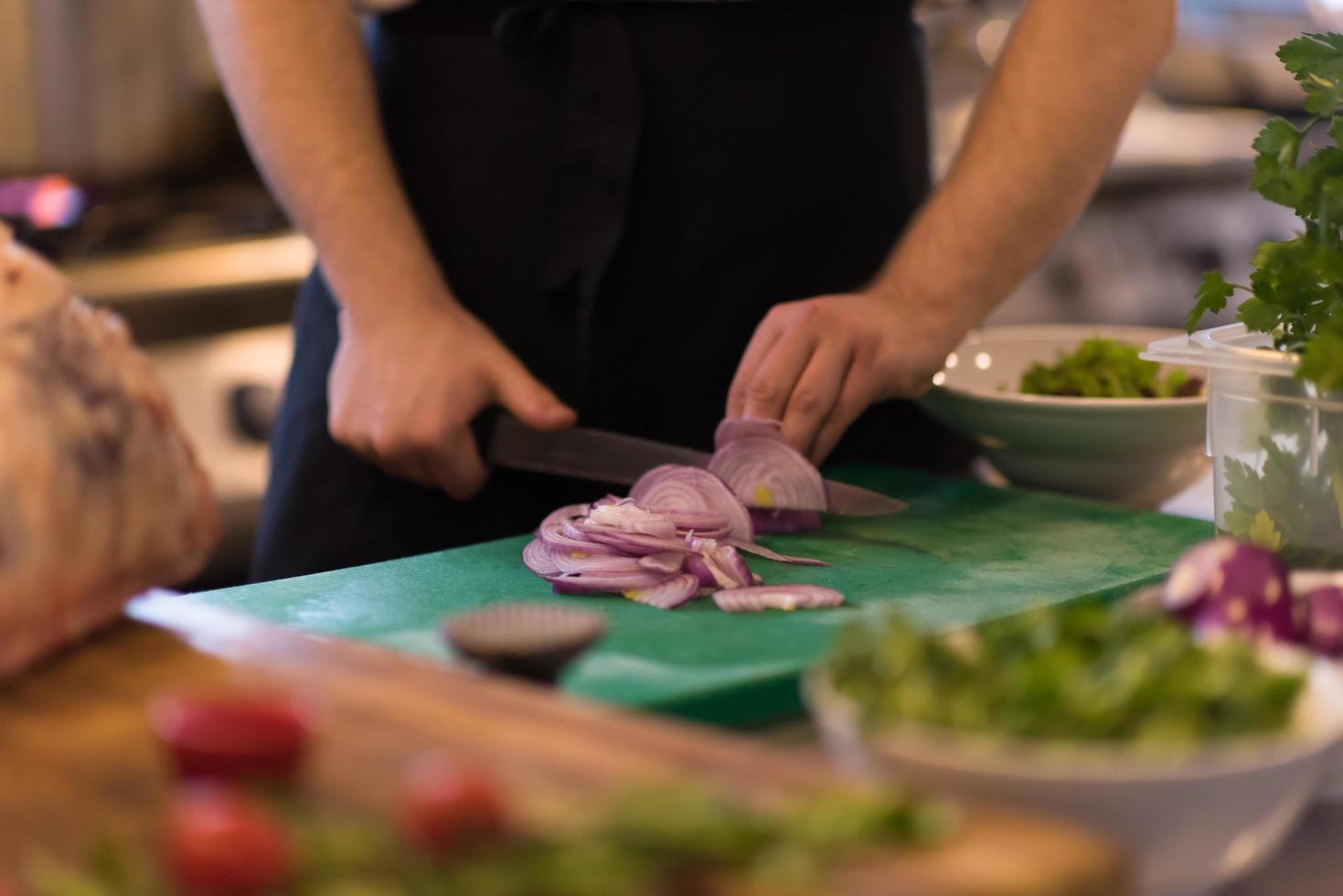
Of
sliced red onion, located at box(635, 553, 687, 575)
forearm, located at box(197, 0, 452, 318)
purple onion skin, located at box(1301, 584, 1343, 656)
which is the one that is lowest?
sliced red onion, located at box(635, 553, 687, 575)

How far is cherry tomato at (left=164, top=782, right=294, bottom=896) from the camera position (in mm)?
588

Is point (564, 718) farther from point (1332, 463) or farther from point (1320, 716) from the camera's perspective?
point (1332, 463)

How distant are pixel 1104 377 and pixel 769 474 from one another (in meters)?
0.37

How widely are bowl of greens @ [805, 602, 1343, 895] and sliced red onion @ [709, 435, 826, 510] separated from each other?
631 millimetres

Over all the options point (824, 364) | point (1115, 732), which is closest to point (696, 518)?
point (824, 364)

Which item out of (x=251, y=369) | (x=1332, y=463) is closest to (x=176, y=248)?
(x=251, y=369)

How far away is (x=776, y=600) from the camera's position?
113 centimetres

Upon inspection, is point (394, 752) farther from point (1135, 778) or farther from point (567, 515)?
point (567, 515)

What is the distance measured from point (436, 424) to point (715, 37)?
0.44 m

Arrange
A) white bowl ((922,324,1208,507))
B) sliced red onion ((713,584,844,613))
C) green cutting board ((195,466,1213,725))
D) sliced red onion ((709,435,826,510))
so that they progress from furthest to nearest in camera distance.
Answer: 1. white bowl ((922,324,1208,507))
2. sliced red onion ((709,435,826,510))
3. sliced red onion ((713,584,844,613))
4. green cutting board ((195,466,1213,725))

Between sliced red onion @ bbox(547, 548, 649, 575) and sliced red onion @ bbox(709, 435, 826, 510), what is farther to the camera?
sliced red onion @ bbox(709, 435, 826, 510)

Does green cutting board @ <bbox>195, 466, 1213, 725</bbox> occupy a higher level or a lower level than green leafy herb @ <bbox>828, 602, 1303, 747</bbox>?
lower

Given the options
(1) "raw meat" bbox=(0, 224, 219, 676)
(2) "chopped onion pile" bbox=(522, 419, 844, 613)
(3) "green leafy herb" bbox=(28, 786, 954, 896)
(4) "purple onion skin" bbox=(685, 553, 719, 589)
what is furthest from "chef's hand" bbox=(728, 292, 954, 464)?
(3) "green leafy herb" bbox=(28, 786, 954, 896)

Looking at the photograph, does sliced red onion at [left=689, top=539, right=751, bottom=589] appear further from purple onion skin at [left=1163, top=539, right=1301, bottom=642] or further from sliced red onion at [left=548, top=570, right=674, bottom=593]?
purple onion skin at [left=1163, top=539, right=1301, bottom=642]
